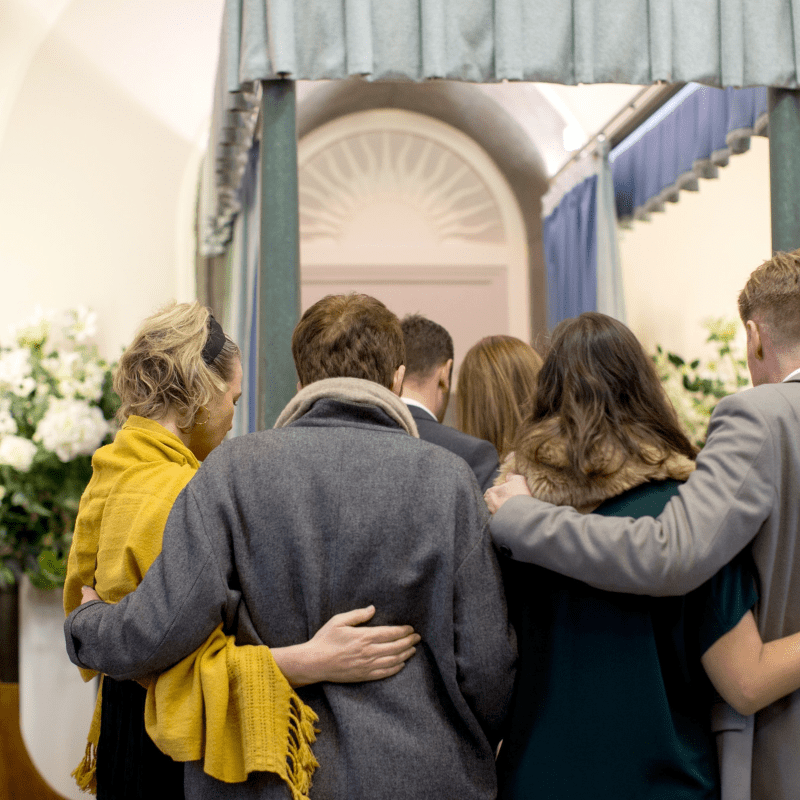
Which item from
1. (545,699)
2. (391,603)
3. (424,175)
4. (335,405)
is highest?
(424,175)

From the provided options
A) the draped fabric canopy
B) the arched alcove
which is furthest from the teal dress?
the arched alcove

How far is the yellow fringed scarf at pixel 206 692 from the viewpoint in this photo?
1303mm

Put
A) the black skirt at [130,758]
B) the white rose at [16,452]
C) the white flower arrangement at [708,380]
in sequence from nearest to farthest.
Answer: the black skirt at [130,758] < the white rose at [16,452] < the white flower arrangement at [708,380]

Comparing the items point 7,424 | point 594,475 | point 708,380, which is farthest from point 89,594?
point 708,380

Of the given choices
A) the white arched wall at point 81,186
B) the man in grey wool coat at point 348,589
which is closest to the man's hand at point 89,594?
the man in grey wool coat at point 348,589

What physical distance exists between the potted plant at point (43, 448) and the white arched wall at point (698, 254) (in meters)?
2.90

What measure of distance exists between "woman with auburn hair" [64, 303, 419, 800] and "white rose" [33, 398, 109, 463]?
161 cm

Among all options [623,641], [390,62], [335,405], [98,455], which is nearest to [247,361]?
[390,62]

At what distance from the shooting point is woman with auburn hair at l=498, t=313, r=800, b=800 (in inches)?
52.3

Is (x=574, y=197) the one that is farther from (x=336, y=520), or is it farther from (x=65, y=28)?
(x=336, y=520)

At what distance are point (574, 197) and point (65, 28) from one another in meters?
2.65

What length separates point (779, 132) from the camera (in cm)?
269

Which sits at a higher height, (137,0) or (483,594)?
(137,0)

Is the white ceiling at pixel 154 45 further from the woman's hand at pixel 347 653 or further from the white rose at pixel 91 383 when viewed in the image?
the woman's hand at pixel 347 653
